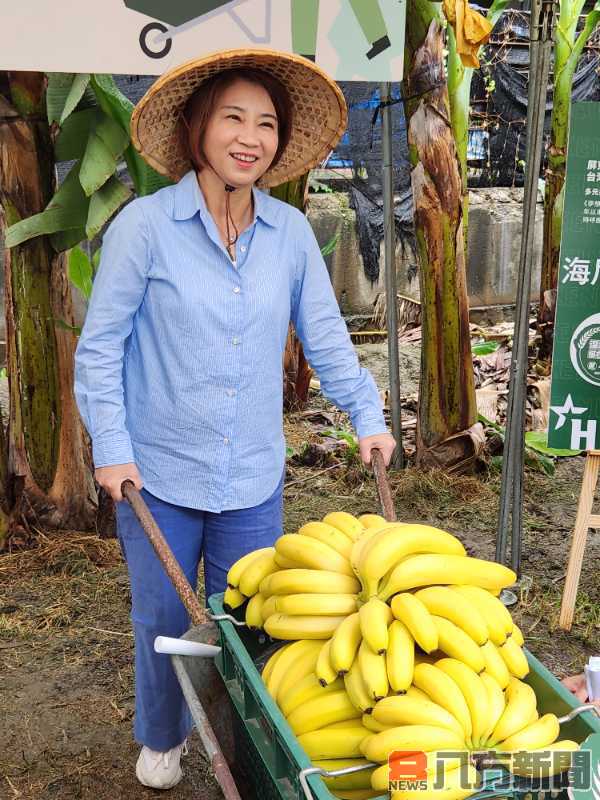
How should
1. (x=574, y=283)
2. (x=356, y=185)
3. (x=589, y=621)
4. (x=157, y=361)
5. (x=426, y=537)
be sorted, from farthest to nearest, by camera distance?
(x=356, y=185)
(x=589, y=621)
(x=574, y=283)
(x=157, y=361)
(x=426, y=537)

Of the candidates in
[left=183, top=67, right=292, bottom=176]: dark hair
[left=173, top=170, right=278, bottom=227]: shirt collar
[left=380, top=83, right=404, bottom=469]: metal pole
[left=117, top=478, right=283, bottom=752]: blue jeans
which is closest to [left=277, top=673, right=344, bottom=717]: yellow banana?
[left=117, top=478, right=283, bottom=752]: blue jeans

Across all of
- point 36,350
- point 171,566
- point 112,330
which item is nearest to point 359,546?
point 171,566

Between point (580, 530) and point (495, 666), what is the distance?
206 cm

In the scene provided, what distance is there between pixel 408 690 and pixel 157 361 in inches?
41.9

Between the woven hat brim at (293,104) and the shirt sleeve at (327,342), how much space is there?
0.69ft

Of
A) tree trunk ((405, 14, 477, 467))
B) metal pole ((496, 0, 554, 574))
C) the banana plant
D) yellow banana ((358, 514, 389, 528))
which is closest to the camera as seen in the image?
yellow banana ((358, 514, 389, 528))

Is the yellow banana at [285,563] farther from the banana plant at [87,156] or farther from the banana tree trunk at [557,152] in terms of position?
the banana tree trunk at [557,152]

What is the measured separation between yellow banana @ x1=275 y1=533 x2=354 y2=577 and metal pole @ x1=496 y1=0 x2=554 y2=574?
1933 mm

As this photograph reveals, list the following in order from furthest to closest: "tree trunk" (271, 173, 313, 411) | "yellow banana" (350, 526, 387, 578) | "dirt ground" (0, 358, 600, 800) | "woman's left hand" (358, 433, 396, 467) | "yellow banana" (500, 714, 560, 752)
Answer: "tree trunk" (271, 173, 313, 411)
"dirt ground" (0, 358, 600, 800)
"woman's left hand" (358, 433, 396, 467)
"yellow banana" (350, 526, 387, 578)
"yellow banana" (500, 714, 560, 752)

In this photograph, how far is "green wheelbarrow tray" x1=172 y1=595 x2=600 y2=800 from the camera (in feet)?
4.22

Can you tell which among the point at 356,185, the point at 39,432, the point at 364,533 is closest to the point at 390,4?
the point at 364,533

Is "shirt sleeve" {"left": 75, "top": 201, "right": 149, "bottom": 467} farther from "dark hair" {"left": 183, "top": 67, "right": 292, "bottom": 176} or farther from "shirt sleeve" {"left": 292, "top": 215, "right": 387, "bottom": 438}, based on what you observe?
"shirt sleeve" {"left": 292, "top": 215, "right": 387, "bottom": 438}

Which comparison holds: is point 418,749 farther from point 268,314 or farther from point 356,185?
point 356,185

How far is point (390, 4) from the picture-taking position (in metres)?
2.84
